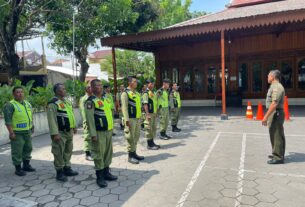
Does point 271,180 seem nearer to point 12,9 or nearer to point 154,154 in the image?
point 154,154

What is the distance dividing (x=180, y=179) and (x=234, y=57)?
41.2 ft

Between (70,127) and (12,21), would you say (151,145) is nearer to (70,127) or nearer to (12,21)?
(70,127)

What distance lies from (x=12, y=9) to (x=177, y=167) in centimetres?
861

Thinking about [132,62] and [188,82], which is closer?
[188,82]

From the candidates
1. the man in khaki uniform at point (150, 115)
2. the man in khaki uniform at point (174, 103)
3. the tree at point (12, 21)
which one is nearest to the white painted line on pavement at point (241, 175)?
the man in khaki uniform at point (150, 115)

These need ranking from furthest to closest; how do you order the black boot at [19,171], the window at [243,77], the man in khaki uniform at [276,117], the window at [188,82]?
1. the window at [188,82]
2. the window at [243,77]
3. the black boot at [19,171]
4. the man in khaki uniform at [276,117]

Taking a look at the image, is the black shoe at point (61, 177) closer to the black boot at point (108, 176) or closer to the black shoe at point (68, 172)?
the black shoe at point (68, 172)

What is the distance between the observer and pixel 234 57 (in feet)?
53.1

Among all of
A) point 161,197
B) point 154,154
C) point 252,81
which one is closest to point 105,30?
point 252,81

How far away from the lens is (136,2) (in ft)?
59.3

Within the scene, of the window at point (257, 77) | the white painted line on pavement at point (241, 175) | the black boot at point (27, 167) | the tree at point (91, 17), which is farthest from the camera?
the window at point (257, 77)

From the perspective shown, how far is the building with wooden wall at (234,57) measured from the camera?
14.1m

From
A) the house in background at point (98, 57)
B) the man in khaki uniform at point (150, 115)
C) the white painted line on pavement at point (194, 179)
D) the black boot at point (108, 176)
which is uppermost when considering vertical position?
the house in background at point (98, 57)

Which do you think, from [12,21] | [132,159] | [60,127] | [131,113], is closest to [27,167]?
[60,127]
